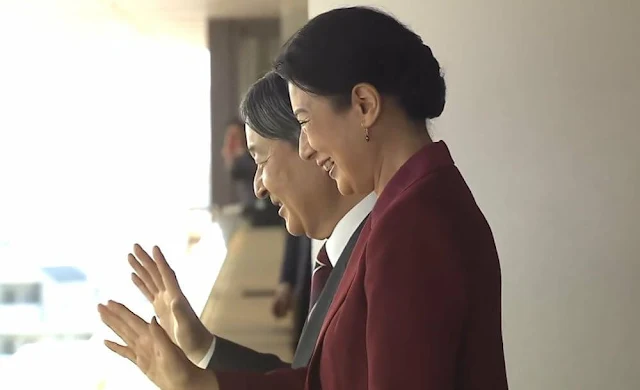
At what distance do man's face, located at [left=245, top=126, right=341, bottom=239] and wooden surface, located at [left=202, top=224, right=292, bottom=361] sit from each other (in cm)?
41

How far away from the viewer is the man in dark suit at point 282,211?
1.04 m

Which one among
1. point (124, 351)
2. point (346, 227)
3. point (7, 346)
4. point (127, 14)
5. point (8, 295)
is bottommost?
point (7, 346)

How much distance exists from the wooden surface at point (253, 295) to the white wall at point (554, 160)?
0.42 metres

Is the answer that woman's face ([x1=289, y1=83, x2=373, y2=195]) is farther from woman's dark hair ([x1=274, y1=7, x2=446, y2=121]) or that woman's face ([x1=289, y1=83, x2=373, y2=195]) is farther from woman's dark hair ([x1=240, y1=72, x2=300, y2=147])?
woman's dark hair ([x1=240, y1=72, x2=300, y2=147])

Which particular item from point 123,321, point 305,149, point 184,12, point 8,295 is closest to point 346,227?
point 305,149

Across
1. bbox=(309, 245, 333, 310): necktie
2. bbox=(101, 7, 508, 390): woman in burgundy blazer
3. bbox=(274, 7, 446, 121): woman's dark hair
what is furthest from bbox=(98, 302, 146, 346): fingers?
bbox=(274, 7, 446, 121): woman's dark hair

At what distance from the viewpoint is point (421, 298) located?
629 mm

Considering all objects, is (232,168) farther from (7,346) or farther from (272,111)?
(7,346)

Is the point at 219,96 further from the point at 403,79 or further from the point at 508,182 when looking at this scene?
the point at 403,79

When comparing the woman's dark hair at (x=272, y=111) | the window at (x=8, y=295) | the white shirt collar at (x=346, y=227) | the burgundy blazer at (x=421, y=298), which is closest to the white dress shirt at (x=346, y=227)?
the white shirt collar at (x=346, y=227)

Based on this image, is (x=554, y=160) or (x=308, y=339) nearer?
(x=308, y=339)

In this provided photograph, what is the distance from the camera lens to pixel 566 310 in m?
1.42

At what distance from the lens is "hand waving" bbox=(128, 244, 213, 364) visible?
1092mm

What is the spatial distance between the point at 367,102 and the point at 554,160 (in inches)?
31.6
